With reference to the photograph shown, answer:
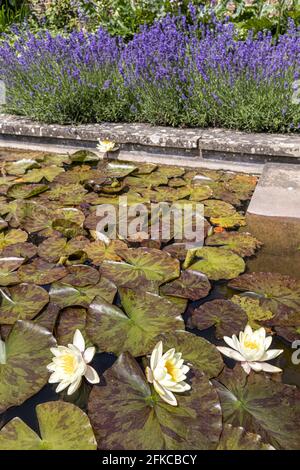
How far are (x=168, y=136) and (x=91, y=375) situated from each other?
2.03 meters

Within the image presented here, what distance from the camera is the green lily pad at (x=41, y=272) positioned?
1841mm

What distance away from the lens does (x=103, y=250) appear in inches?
80.5

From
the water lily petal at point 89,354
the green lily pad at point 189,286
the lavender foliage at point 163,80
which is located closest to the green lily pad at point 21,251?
the green lily pad at point 189,286

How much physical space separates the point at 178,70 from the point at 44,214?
156 cm

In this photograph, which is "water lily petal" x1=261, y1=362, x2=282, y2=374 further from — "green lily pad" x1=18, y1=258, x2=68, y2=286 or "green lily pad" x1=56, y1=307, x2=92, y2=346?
"green lily pad" x1=18, y1=258, x2=68, y2=286

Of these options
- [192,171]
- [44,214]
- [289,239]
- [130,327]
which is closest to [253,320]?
[130,327]

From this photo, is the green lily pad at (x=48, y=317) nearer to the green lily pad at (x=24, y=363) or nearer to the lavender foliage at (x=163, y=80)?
the green lily pad at (x=24, y=363)

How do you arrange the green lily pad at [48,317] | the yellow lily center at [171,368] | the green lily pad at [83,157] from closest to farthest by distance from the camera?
the yellow lily center at [171,368] → the green lily pad at [48,317] → the green lily pad at [83,157]

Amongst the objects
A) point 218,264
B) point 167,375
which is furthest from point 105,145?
point 167,375

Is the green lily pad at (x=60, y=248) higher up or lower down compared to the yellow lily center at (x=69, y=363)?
lower down

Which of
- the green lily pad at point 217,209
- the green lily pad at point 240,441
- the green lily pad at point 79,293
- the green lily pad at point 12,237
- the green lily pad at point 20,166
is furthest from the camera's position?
the green lily pad at point 20,166

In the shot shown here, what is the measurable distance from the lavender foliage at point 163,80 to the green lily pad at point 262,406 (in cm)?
207

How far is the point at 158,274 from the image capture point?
6.05ft

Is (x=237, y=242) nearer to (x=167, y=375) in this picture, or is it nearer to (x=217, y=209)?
(x=217, y=209)
